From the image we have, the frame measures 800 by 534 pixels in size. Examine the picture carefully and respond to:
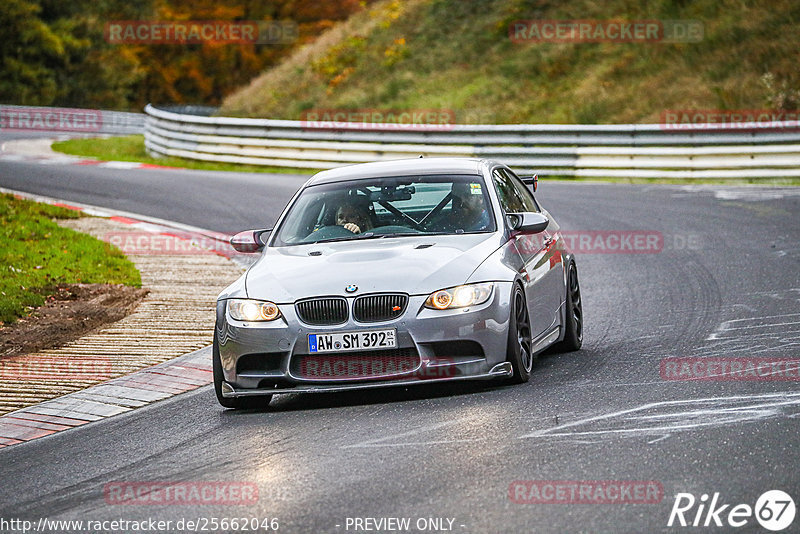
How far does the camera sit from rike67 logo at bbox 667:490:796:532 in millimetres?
5105

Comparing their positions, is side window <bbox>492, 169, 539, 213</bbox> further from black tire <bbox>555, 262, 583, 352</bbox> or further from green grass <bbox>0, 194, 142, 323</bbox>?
green grass <bbox>0, 194, 142, 323</bbox>

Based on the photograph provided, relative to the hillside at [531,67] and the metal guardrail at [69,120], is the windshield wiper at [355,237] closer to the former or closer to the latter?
the hillside at [531,67]

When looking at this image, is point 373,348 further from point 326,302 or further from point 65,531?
point 65,531

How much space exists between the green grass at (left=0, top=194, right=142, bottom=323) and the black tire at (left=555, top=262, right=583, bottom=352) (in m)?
4.95

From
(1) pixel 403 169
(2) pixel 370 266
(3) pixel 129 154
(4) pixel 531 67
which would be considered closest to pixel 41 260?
(1) pixel 403 169

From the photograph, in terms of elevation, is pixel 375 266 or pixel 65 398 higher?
pixel 375 266

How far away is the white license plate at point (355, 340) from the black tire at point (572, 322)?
2.29 metres

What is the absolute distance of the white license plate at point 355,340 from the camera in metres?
7.74

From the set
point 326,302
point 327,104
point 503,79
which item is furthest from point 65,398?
point 327,104

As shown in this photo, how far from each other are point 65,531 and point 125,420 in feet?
8.56

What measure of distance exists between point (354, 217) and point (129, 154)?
25881 mm

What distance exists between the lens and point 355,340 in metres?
7.77

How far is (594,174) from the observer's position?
2441cm

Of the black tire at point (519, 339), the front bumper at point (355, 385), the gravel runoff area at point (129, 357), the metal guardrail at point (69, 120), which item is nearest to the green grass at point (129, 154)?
the metal guardrail at point (69, 120)
